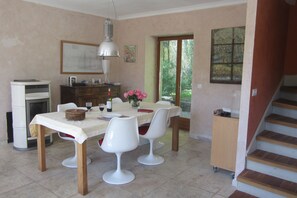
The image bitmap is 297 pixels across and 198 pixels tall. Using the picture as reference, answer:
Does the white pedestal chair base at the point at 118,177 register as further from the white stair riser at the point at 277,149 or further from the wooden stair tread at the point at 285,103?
the wooden stair tread at the point at 285,103

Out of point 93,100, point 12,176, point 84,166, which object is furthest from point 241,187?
point 93,100

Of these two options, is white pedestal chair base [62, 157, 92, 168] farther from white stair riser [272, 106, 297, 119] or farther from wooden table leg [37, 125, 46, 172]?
white stair riser [272, 106, 297, 119]

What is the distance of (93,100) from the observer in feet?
17.5

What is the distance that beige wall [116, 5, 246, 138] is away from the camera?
4680mm

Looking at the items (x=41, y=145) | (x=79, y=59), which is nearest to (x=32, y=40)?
(x=79, y=59)

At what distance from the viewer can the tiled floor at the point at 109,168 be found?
116 inches

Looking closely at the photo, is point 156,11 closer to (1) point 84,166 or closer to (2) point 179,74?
(2) point 179,74

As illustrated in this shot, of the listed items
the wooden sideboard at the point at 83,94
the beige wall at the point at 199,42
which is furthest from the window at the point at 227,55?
the wooden sideboard at the point at 83,94

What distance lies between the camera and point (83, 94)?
202 inches

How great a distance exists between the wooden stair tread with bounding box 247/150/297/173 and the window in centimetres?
167

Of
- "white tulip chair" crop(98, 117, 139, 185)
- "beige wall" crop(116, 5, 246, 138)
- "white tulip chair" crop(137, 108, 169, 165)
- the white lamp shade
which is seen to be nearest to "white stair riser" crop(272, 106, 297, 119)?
"beige wall" crop(116, 5, 246, 138)

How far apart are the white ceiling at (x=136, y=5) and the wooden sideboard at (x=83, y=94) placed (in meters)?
1.68

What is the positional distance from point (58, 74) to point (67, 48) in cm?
60

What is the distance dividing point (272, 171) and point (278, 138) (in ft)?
1.78
